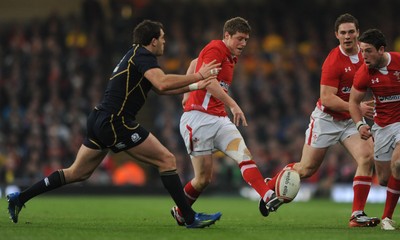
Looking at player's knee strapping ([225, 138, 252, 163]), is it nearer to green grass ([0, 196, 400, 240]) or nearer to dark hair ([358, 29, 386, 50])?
green grass ([0, 196, 400, 240])

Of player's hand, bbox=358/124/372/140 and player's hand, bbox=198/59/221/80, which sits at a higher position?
player's hand, bbox=198/59/221/80

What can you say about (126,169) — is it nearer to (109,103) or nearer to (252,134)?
(252,134)

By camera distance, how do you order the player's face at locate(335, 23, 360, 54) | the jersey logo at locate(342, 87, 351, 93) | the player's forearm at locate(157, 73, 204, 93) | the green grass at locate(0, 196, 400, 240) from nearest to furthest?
the green grass at locate(0, 196, 400, 240), the player's forearm at locate(157, 73, 204, 93), the player's face at locate(335, 23, 360, 54), the jersey logo at locate(342, 87, 351, 93)

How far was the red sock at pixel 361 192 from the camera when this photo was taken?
11578mm

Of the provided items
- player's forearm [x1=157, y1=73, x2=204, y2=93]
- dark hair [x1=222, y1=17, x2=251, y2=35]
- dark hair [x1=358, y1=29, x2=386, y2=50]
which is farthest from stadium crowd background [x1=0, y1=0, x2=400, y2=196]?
player's forearm [x1=157, y1=73, x2=204, y2=93]

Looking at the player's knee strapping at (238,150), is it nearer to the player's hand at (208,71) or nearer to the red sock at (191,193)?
the red sock at (191,193)

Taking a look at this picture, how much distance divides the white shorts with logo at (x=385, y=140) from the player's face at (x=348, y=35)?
1.12m

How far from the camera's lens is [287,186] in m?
11.2

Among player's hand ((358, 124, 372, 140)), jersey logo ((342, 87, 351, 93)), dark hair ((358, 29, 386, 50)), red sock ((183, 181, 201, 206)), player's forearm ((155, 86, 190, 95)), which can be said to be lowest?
red sock ((183, 181, 201, 206))

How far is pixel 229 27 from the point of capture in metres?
11.8

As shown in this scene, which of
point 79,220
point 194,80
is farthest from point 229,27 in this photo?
point 79,220

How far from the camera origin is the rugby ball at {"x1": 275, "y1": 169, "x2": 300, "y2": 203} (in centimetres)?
1123

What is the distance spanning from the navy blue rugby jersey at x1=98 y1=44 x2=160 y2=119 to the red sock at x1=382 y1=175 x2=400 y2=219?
3097mm

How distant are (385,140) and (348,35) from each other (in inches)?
56.9
